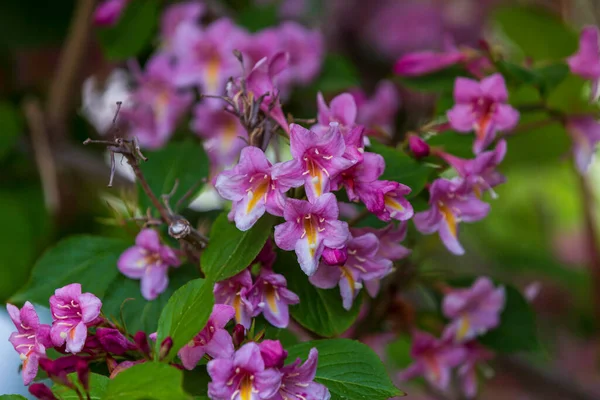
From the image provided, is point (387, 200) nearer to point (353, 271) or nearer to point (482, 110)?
point (353, 271)

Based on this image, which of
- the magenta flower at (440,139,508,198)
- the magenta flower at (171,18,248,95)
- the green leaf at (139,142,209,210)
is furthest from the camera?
the magenta flower at (171,18,248,95)

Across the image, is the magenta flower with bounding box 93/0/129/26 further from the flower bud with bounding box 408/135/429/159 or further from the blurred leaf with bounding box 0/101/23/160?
the flower bud with bounding box 408/135/429/159

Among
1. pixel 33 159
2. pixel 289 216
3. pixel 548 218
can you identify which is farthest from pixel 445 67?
pixel 548 218

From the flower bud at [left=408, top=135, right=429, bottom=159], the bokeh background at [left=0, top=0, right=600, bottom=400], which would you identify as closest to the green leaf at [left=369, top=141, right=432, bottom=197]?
the flower bud at [left=408, top=135, right=429, bottom=159]

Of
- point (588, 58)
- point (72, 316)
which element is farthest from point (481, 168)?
point (72, 316)

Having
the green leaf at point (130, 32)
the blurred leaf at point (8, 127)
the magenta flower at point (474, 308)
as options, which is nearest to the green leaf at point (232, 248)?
the magenta flower at point (474, 308)

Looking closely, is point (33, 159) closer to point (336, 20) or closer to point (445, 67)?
point (445, 67)
